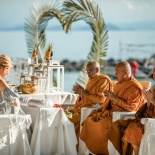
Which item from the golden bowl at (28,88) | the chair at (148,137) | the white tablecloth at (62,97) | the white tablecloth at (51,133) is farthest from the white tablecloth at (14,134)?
the white tablecloth at (62,97)

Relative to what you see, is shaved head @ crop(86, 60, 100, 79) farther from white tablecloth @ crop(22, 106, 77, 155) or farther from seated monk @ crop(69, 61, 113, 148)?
white tablecloth @ crop(22, 106, 77, 155)

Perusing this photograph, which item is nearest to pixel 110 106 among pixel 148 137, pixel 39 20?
pixel 148 137

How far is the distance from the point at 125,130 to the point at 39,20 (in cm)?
442

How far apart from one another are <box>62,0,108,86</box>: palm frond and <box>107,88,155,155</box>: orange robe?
352 cm

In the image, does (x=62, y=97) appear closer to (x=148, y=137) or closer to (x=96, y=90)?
(x=96, y=90)

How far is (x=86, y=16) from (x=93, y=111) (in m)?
3.03

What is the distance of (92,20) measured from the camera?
364 inches

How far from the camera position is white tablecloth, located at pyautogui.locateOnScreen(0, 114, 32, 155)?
18.3 ft

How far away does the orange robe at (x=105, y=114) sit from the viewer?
6.22 m

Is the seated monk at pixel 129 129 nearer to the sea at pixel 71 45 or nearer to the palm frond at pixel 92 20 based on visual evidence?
the sea at pixel 71 45

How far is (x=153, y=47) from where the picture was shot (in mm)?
18016

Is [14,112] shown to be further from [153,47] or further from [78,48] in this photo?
[153,47]

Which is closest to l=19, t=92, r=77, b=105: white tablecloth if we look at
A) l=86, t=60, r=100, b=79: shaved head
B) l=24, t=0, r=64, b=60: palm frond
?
l=86, t=60, r=100, b=79: shaved head

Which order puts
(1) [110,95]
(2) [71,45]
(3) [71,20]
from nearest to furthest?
1. (1) [110,95]
2. (3) [71,20]
3. (2) [71,45]
